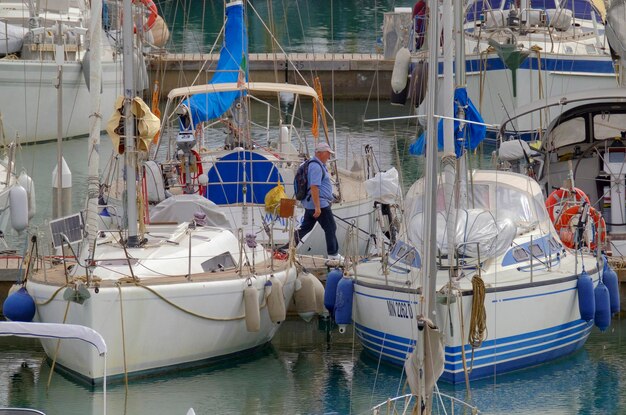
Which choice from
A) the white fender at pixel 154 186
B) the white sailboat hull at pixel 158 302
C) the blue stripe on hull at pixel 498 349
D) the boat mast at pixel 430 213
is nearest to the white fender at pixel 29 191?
the white fender at pixel 154 186

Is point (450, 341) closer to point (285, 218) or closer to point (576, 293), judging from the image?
point (576, 293)

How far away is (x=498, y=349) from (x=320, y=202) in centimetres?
360

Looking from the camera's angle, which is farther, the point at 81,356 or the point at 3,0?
the point at 3,0

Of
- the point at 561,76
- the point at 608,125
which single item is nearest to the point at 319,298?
the point at 608,125

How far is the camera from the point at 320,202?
704 inches

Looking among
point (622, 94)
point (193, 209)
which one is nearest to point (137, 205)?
point (193, 209)

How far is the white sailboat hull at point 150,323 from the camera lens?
48.2 feet

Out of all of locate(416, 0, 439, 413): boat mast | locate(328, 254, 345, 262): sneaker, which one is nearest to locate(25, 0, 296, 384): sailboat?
locate(328, 254, 345, 262): sneaker

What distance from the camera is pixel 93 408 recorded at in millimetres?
14547

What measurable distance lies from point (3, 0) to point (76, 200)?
11537mm

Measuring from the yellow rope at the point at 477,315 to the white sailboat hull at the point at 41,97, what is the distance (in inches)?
680

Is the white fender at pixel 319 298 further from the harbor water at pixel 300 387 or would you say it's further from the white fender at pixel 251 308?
the white fender at pixel 251 308

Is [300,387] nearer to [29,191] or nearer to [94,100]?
[94,100]

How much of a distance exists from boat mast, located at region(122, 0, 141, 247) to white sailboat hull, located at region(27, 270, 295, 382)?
1060 millimetres
